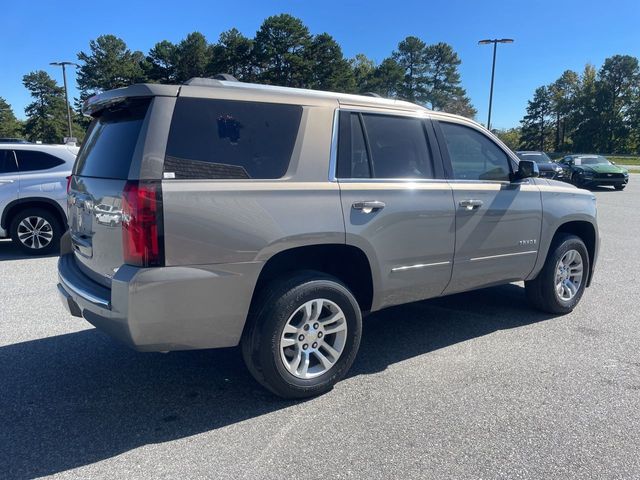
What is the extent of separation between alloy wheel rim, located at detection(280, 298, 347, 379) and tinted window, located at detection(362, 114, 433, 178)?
106cm

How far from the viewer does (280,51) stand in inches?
2308

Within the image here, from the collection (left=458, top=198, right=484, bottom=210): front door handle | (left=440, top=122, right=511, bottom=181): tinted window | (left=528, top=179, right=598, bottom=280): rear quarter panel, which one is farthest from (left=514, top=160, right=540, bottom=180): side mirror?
(left=458, top=198, right=484, bottom=210): front door handle

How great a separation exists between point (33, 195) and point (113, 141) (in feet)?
18.8

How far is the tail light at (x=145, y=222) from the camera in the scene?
278 cm

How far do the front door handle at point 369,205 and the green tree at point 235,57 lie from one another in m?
58.2

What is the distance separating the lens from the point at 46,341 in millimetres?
4418

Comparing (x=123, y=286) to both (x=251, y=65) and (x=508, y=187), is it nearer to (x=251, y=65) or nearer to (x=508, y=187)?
(x=508, y=187)

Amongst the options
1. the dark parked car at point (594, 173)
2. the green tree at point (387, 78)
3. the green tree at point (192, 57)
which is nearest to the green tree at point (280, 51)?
the green tree at point (192, 57)

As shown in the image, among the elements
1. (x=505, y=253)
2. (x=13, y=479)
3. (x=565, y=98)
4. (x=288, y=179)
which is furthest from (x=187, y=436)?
(x=565, y=98)

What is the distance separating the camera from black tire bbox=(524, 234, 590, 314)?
16.4 ft

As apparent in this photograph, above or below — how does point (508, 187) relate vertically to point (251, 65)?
below

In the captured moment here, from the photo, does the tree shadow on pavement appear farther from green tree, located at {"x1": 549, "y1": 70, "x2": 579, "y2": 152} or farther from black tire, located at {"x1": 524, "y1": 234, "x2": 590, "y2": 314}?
green tree, located at {"x1": 549, "y1": 70, "x2": 579, "y2": 152}

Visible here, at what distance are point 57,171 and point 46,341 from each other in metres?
4.77

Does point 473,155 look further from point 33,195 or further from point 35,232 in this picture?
point 35,232
